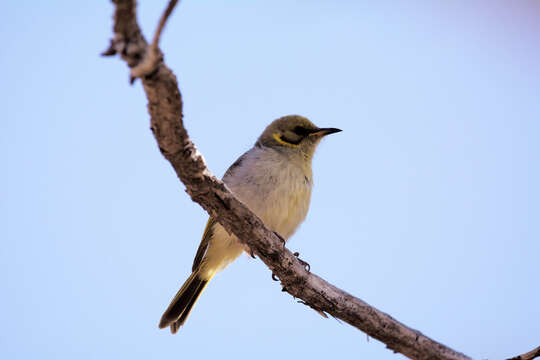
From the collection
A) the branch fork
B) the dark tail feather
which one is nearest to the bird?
the dark tail feather

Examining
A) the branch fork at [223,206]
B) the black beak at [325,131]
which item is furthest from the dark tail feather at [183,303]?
the black beak at [325,131]

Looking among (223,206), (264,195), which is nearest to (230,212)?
(223,206)

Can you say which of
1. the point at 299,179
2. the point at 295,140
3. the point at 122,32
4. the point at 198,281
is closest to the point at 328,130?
the point at 295,140

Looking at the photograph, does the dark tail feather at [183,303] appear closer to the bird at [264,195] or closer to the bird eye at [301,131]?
the bird at [264,195]

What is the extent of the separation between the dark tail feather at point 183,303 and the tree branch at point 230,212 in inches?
65.9

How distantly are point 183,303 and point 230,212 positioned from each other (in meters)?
2.41

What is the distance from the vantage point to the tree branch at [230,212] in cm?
250

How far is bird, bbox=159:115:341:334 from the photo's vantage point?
5.18 meters

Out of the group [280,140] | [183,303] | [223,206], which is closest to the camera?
[223,206]

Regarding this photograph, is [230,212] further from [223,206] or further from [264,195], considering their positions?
[264,195]

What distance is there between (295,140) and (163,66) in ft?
11.9

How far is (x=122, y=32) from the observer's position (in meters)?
2.44

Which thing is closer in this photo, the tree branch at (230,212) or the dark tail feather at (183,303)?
the tree branch at (230,212)

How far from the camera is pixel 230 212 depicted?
3693 millimetres
